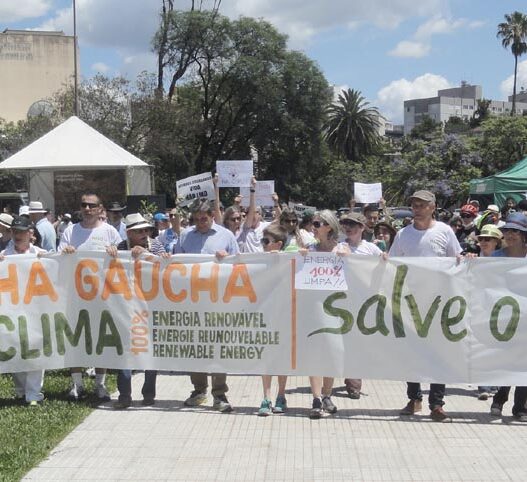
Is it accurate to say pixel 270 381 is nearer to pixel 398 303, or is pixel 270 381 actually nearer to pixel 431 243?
pixel 398 303

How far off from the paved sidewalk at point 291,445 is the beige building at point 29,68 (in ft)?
192

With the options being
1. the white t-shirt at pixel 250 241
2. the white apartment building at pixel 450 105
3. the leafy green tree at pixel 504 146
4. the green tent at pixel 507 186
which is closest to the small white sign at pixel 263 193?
the white t-shirt at pixel 250 241

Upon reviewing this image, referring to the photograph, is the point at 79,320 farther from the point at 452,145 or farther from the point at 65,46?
the point at 65,46

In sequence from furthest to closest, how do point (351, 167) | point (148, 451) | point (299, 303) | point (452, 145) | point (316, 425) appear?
point (351, 167)
point (452, 145)
point (299, 303)
point (316, 425)
point (148, 451)

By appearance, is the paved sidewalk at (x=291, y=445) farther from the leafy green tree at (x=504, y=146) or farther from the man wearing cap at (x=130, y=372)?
the leafy green tree at (x=504, y=146)

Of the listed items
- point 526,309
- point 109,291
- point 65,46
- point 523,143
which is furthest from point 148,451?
point 65,46

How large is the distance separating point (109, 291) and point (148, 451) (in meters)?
1.89

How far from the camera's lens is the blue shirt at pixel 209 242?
7.14m

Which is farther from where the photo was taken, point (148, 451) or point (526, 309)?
point (526, 309)

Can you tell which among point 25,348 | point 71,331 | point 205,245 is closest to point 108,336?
point 71,331

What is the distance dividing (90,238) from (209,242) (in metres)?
A: 1.18

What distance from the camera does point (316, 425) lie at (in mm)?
6359

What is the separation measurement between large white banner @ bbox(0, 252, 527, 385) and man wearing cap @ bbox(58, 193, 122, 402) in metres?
0.20

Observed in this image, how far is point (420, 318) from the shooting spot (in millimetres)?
6688
